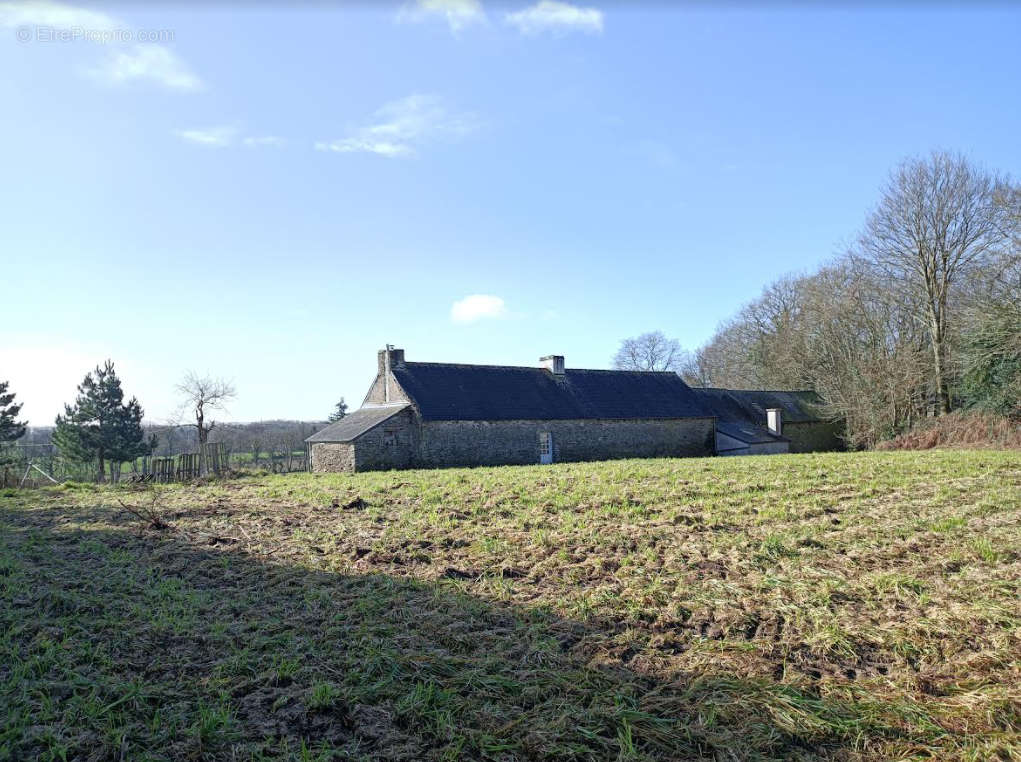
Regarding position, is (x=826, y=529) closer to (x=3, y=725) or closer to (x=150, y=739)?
(x=150, y=739)

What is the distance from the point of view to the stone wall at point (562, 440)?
27.2 meters

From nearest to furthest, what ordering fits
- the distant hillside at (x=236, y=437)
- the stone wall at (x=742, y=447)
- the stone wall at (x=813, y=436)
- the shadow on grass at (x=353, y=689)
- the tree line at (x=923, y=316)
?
the shadow on grass at (x=353, y=689) → the tree line at (x=923, y=316) → the stone wall at (x=742, y=447) → the stone wall at (x=813, y=436) → the distant hillside at (x=236, y=437)

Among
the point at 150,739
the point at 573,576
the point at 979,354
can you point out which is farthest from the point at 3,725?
the point at 979,354

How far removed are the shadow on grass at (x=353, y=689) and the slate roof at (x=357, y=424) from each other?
780 inches

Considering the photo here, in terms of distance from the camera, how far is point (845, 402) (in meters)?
32.9

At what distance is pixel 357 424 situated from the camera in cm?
2791

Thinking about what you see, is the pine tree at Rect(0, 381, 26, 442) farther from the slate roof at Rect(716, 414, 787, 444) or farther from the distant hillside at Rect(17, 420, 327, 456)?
the slate roof at Rect(716, 414, 787, 444)

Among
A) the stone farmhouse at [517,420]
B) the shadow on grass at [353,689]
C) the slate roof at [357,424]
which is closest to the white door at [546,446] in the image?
the stone farmhouse at [517,420]

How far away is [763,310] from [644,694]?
1785 inches

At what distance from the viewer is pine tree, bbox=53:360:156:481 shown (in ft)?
127

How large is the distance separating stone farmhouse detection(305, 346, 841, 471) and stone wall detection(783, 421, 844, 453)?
27 cm

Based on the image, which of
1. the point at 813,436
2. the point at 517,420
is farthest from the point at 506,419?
the point at 813,436

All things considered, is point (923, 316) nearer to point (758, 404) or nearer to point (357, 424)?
point (758, 404)

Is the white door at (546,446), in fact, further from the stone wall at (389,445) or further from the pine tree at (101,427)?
the pine tree at (101,427)
